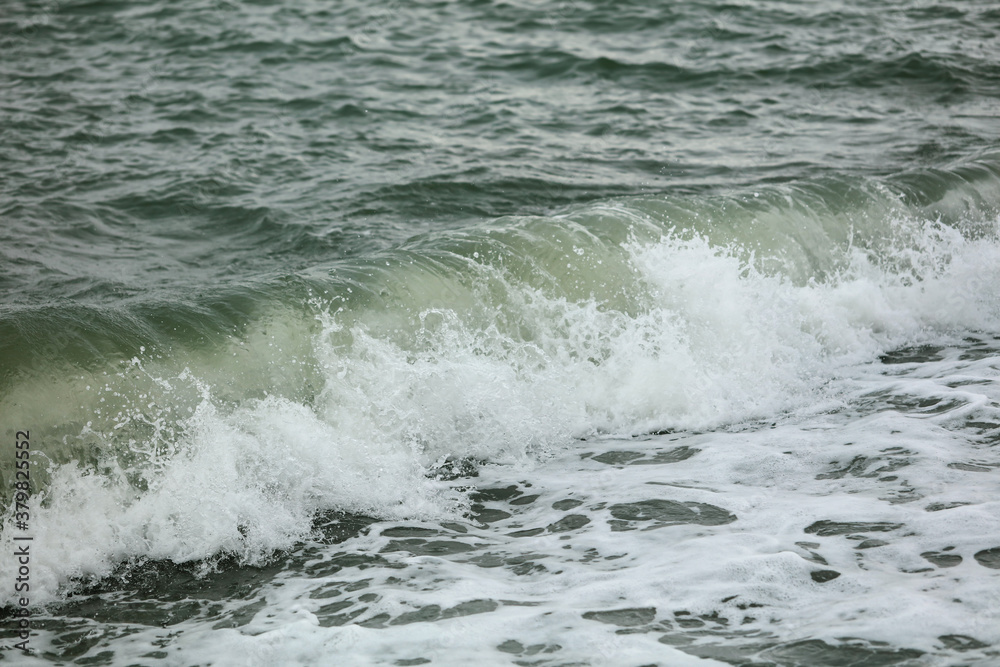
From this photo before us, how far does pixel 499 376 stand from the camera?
6.21 metres

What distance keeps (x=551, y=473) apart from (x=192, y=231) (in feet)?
16.2

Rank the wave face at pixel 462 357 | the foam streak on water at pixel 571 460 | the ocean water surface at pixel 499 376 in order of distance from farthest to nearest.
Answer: the wave face at pixel 462 357, the ocean water surface at pixel 499 376, the foam streak on water at pixel 571 460

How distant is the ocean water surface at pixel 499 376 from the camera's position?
4.12 meters

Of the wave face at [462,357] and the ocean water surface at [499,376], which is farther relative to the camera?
the wave face at [462,357]

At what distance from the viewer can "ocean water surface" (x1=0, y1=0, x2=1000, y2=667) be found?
4.12 m

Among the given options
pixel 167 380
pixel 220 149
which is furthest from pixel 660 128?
pixel 167 380

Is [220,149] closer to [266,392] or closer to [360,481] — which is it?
[266,392]

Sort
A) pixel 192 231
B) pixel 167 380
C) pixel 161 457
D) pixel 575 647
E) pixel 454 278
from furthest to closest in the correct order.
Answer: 1. pixel 192 231
2. pixel 454 278
3. pixel 167 380
4. pixel 161 457
5. pixel 575 647

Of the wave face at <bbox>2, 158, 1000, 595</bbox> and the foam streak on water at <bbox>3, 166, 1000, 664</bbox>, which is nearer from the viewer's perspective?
the foam streak on water at <bbox>3, 166, 1000, 664</bbox>

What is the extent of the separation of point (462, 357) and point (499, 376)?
31 centimetres

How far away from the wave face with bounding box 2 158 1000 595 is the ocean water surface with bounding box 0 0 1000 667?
3 centimetres

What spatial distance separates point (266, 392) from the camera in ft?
19.0

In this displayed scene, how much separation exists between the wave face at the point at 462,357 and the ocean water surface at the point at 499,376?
26 mm

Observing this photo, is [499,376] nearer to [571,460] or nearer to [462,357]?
[462,357]
